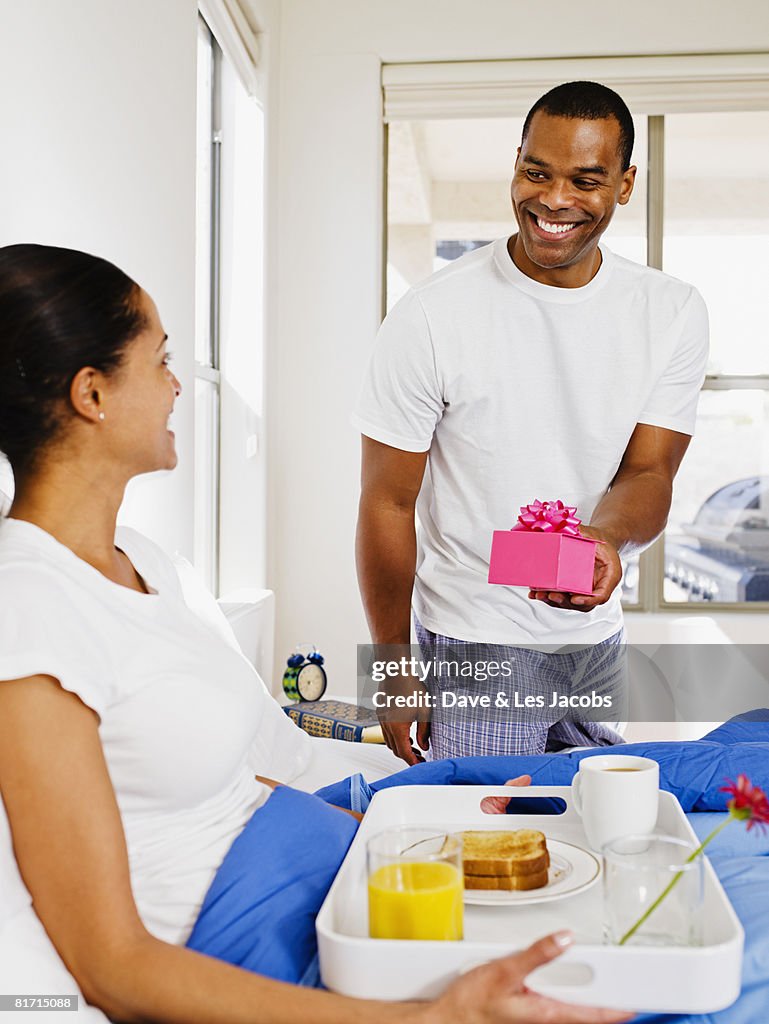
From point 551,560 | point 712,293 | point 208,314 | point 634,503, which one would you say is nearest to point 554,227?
point 634,503

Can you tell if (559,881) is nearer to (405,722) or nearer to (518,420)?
(405,722)

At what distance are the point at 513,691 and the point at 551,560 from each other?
0.32 m

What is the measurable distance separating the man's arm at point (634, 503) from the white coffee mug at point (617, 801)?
21.5 inches

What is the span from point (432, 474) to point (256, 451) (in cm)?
168

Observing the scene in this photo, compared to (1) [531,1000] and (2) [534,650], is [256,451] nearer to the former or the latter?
(2) [534,650]

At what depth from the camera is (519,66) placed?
12.1 ft

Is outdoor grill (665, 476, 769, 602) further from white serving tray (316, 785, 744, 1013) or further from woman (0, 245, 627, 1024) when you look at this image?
white serving tray (316, 785, 744, 1013)

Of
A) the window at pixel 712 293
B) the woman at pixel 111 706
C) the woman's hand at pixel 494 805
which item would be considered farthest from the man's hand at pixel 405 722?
the window at pixel 712 293

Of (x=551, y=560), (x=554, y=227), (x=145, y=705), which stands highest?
(x=554, y=227)

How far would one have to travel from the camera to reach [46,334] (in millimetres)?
978

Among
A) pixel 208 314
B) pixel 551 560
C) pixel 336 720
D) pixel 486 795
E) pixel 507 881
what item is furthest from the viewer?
pixel 208 314

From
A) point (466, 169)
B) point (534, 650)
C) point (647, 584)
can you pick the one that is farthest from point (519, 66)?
point (534, 650)

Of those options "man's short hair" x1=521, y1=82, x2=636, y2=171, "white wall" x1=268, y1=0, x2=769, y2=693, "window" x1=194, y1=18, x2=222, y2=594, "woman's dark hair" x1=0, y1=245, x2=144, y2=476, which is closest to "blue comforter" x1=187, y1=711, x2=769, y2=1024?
"woman's dark hair" x1=0, y1=245, x2=144, y2=476

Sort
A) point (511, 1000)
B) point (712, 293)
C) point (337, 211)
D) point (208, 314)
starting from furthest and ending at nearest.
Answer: point (712, 293)
point (337, 211)
point (208, 314)
point (511, 1000)
